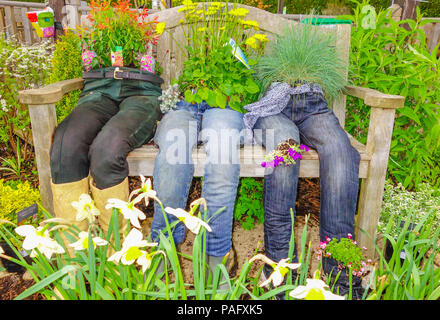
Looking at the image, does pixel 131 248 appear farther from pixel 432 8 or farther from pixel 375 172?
pixel 432 8

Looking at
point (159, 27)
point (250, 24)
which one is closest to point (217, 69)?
point (250, 24)

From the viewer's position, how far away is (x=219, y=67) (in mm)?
2074

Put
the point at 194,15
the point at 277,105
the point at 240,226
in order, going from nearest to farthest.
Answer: the point at 277,105 < the point at 194,15 < the point at 240,226

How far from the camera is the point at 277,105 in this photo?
2006 millimetres

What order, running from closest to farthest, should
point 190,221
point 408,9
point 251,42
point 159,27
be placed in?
1. point 190,221
2. point 251,42
3. point 159,27
4. point 408,9

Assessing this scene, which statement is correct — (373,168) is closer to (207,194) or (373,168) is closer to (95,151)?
(207,194)

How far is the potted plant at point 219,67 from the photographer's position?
6.70 ft

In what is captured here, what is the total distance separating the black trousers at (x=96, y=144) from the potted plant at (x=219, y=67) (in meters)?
0.37

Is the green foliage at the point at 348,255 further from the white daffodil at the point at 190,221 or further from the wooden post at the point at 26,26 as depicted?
the wooden post at the point at 26,26

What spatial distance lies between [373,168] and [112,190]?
1.36 meters

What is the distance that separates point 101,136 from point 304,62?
1.16 meters

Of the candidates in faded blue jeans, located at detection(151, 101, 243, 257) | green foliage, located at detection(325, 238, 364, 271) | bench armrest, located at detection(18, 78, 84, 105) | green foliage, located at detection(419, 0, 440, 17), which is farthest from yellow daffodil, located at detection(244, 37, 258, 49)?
green foliage, located at detection(419, 0, 440, 17)

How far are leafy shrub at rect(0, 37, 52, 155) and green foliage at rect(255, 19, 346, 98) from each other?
206cm
